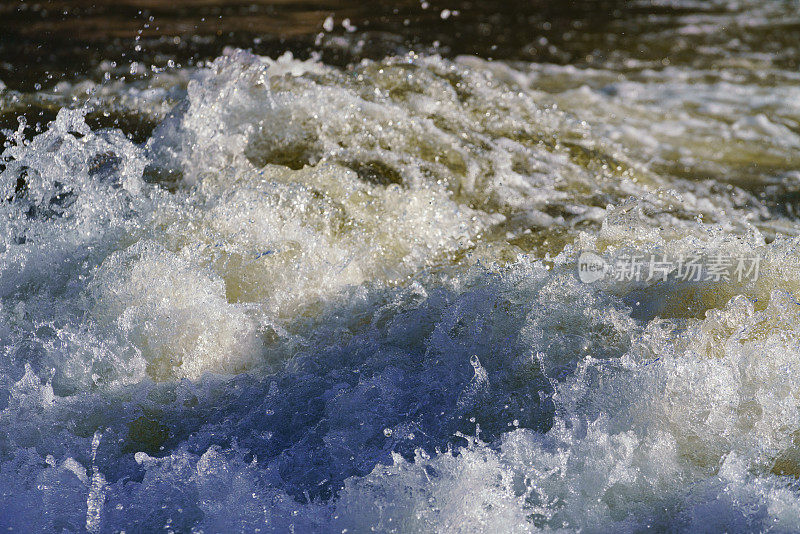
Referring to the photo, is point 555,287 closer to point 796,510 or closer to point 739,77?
point 796,510

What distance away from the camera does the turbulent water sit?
4.80 ft

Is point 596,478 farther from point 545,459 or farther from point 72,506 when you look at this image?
point 72,506

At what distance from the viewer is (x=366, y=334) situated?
1913mm

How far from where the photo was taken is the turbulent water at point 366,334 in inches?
57.6

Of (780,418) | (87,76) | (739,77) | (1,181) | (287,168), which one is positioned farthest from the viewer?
(739,77)

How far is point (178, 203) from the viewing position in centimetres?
230

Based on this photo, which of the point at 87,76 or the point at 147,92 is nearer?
the point at 147,92

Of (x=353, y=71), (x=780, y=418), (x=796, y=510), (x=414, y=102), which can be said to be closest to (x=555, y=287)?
(x=780, y=418)

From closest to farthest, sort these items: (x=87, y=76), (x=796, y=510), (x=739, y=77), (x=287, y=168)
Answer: (x=796, y=510) → (x=287, y=168) → (x=87, y=76) → (x=739, y=77)

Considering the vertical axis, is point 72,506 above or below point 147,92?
below

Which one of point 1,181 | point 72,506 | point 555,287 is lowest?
point 72,506

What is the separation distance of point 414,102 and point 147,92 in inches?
46.7

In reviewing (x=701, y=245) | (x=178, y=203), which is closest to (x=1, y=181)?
(x=178, y=203)

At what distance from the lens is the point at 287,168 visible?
2.57 metres
